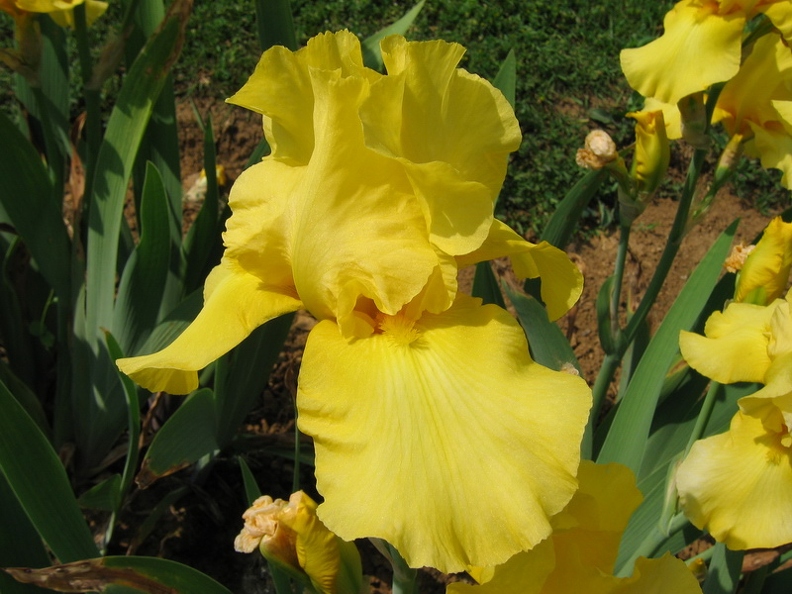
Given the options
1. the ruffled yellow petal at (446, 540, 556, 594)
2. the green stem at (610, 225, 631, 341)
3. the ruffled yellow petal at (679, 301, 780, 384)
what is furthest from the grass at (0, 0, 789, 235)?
the ruffled yellow petal at (446, 540, 556, 594)

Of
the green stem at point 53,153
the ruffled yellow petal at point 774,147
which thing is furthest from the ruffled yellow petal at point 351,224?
the green stem at point 53,153

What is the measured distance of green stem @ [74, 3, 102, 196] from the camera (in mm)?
1769

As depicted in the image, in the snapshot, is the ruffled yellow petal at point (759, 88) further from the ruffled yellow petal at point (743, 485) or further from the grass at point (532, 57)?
the grass at point (532, 57)

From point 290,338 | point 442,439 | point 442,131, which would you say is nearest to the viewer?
point 442,439

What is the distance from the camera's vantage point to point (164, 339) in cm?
169

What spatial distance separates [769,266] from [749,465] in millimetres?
394

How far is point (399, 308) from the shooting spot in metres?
0.87

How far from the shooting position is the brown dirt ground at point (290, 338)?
1.95 meters

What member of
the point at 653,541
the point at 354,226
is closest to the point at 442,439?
the point at 354,226

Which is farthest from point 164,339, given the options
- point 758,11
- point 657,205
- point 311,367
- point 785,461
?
point 657,205

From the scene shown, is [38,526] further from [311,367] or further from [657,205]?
[657,205]

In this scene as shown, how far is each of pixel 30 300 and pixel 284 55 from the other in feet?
5.25

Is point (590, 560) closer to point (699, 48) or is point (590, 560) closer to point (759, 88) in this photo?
point (699, 48)

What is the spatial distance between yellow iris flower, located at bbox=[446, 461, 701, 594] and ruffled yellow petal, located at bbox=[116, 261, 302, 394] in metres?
0.40
